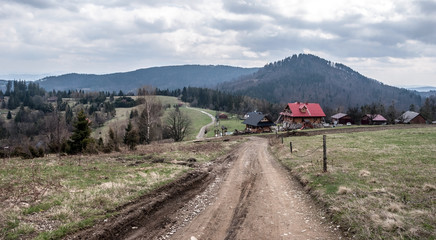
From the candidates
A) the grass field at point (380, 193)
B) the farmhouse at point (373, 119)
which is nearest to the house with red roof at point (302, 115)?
the farmhouse at point (373, 119)

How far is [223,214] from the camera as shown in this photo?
1110cm

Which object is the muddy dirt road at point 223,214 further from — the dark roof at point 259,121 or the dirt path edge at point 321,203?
the dark roof at point 259,121

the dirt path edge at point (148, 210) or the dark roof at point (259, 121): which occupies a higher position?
the dark roof at point (259, 121)

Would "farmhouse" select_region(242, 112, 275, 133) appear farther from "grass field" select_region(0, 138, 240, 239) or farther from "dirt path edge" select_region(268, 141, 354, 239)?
"grass field" select_region(0, 138, 240, 239)

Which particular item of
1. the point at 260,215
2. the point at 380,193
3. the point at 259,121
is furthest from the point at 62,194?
the point at 259,121

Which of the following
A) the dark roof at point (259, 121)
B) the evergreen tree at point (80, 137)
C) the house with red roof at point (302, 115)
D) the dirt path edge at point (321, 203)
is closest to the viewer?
the dirt path edge at point (321, 203)

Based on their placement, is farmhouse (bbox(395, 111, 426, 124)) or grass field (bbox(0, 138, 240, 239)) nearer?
grass field (bbox(0, 138, 240, 239))

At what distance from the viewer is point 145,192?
13.5m

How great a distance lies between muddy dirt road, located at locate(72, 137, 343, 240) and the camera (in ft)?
29.9

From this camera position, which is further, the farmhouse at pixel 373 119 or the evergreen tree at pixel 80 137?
the farmhouse at pixel 373 119

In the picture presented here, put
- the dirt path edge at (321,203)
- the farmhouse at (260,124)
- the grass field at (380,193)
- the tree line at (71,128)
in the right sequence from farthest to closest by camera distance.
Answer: the farmhouse at (260,124)
the tree line at (71,128)
the dirt path edge at (321,203)
the grass field at (380,193)

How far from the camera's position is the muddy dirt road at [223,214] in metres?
9.10

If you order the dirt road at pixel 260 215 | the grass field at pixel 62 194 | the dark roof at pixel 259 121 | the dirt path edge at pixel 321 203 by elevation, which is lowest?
the dirt road at pixel 260 215

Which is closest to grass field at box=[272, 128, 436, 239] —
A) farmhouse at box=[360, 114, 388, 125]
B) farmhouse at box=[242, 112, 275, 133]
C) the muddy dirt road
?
the muddy dirt road
